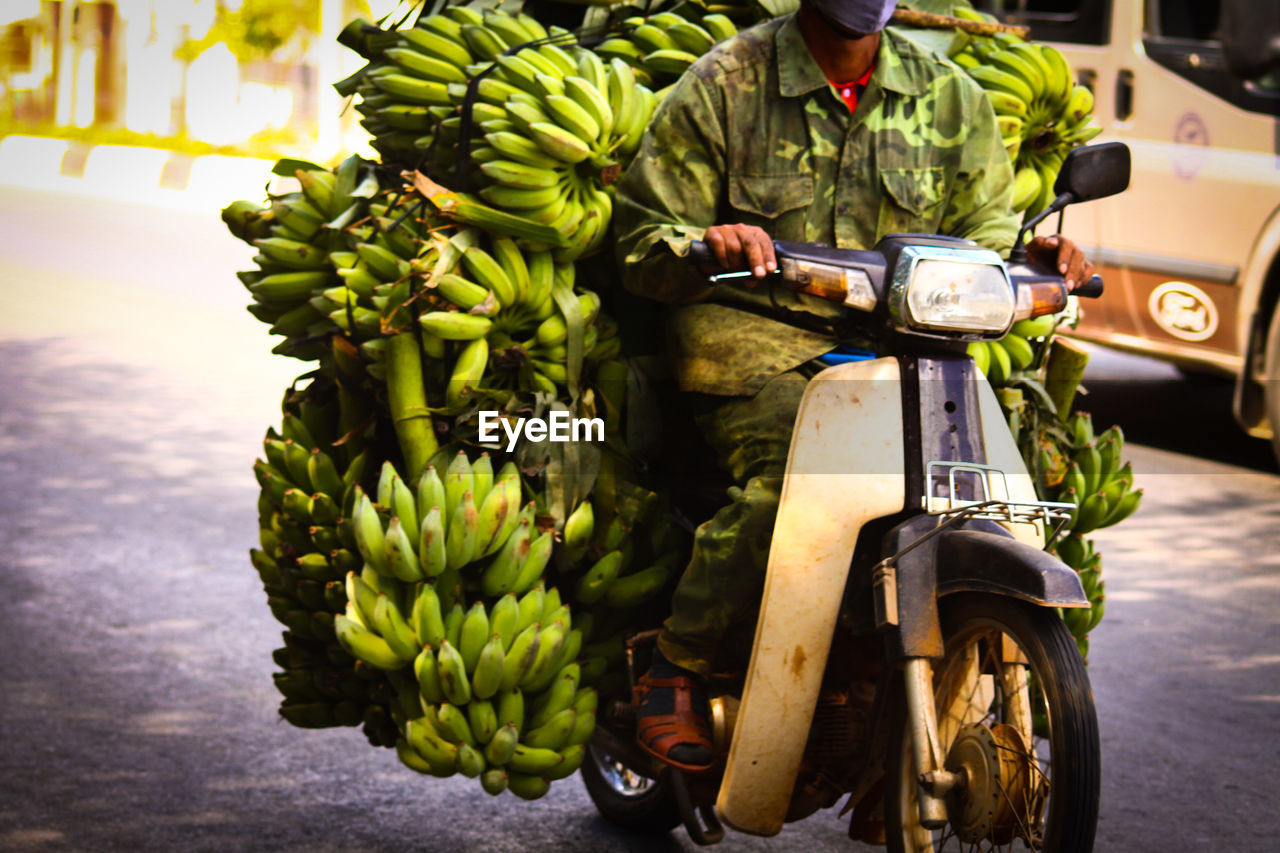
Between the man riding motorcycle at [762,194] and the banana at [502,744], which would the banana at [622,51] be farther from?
the banana at [502,744]

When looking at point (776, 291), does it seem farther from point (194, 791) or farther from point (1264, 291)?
point (1264, 291)

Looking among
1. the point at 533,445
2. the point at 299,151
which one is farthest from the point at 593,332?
the point at 299,151

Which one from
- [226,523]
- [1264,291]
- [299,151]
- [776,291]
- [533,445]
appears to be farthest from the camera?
[1264,291]

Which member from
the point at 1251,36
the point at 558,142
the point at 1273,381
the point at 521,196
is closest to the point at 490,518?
the point at 521,196

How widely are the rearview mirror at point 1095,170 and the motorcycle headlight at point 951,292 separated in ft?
1.16

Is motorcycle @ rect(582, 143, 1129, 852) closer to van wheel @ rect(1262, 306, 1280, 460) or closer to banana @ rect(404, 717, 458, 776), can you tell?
banana @ rect(404, 717, 458, 776)

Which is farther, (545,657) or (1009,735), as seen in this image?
(545,657)

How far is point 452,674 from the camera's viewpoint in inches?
114

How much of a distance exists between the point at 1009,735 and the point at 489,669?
3.28 ft

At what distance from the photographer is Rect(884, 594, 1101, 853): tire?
7.34 ft

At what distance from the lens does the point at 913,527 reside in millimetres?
2525

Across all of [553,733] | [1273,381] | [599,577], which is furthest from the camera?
[1273,381]

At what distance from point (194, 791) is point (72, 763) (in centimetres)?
39

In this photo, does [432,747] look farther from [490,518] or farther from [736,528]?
[736,528]
